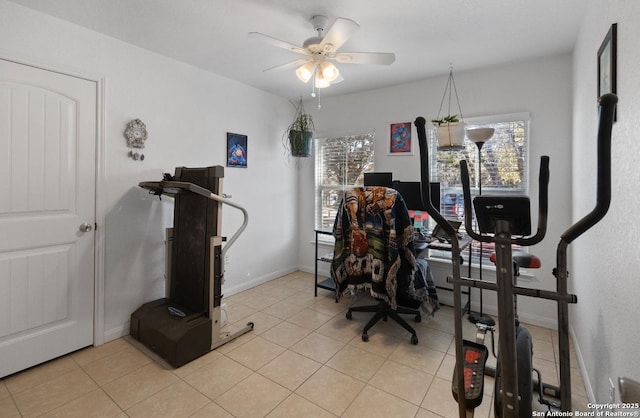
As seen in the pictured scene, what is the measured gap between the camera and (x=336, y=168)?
4285 millimetres

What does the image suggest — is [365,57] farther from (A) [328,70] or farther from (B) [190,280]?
(B) [190,280]

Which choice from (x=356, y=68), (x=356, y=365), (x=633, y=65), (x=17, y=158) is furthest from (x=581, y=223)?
(x=17, y=158)

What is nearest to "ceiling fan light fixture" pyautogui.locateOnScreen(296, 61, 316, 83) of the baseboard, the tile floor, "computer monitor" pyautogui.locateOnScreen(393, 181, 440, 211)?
"computer monitor" pyautogui.locateOnScreen(393, 181, 440, 211)

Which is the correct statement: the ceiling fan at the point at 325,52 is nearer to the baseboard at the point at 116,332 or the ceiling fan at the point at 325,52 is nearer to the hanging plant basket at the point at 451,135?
the hanging plant basket at the point at 451,135

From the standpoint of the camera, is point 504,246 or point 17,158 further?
point 17,158

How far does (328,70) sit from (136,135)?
1768 mm

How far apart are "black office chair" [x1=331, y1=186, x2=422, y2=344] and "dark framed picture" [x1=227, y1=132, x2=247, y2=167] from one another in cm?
162

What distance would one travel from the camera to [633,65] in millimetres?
1171

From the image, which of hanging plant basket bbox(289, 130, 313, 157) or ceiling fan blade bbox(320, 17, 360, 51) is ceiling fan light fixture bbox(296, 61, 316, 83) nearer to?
ceiling fan blade bbox(320, 17, 360, 51)

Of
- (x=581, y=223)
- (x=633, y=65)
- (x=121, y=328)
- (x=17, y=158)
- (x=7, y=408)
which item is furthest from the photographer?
(x=121, y=328)

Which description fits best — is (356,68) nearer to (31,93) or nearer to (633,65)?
(633,65)

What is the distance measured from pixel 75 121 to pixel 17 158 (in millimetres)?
460

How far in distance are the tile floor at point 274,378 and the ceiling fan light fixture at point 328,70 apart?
85.8 inches

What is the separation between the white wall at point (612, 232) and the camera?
114 cm
